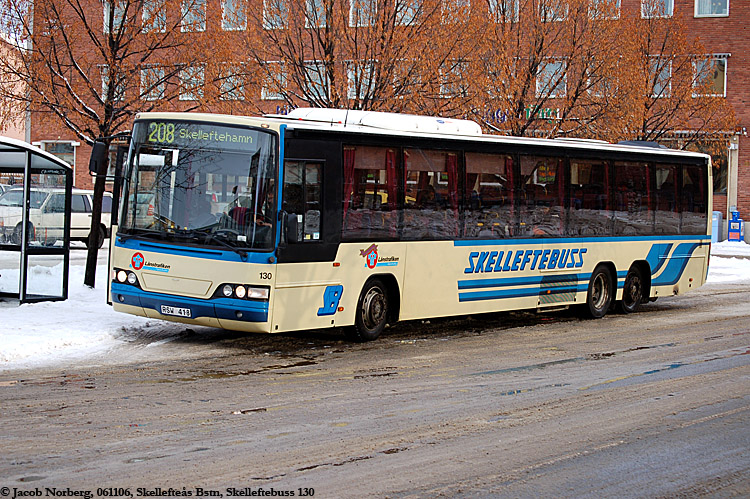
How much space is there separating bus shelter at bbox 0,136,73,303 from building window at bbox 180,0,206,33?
351 centimetres

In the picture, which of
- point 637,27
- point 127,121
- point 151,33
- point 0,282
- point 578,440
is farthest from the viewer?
point 637,27

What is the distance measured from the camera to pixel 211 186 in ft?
37.7

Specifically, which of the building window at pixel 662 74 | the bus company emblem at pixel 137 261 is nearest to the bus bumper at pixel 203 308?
the bus company emblem at pixel 137 261

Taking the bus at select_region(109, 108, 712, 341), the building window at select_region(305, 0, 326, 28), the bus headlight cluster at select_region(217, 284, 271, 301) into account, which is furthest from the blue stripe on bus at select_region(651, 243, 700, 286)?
the bus headlight cluster at select_region(217, 284, 271, 301)

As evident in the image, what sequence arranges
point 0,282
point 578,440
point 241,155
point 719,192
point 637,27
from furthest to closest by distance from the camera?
point 719,192, point 637,27, point 0,282, point 241,155, point 578,440

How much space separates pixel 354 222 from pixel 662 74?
19.5 meters

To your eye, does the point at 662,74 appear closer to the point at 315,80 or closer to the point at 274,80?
the point at 315,80

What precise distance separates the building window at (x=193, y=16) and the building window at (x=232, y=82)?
851 millimetres

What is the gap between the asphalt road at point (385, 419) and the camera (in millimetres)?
6234

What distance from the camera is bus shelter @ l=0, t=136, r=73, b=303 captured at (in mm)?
13922


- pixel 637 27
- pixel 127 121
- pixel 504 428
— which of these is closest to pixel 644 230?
pixel 127 121

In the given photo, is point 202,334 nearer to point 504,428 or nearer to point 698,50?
point 504,428

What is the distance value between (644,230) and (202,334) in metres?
8.22

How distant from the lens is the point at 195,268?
11508mm
